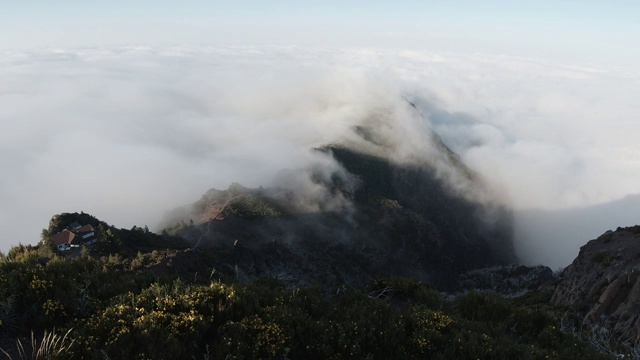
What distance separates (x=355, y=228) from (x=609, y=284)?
80.6m

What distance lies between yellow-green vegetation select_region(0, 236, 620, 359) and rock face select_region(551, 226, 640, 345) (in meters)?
13.6

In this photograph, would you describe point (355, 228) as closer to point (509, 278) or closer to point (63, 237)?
point (509, 278)

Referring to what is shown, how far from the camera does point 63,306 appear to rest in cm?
736

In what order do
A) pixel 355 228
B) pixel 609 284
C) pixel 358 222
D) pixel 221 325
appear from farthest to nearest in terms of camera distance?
1. pixel 358 222
2. pixel 355 228
3. pixel 609 284
4. pixel 221 325

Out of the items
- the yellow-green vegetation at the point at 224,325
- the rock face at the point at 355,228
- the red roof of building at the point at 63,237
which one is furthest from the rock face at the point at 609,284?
the red roof of building at the point at 63,237

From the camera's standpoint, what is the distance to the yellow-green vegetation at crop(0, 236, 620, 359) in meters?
Result: 6.39

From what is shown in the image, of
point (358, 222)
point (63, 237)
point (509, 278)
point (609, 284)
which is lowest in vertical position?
point (509, 278)

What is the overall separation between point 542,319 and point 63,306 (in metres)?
10.1

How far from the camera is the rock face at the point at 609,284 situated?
2545 cm

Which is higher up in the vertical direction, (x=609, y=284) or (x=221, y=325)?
(x=221, y=325)

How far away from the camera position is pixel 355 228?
366 ft

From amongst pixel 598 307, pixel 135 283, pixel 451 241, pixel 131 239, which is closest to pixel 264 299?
pixel 135 283

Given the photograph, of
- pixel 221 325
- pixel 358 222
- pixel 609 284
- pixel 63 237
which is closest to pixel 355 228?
pixel 358 222

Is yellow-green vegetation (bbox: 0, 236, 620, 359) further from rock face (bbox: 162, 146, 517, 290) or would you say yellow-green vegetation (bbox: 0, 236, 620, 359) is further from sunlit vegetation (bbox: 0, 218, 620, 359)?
rock face (bbox: 162, 146, 517, 290)
